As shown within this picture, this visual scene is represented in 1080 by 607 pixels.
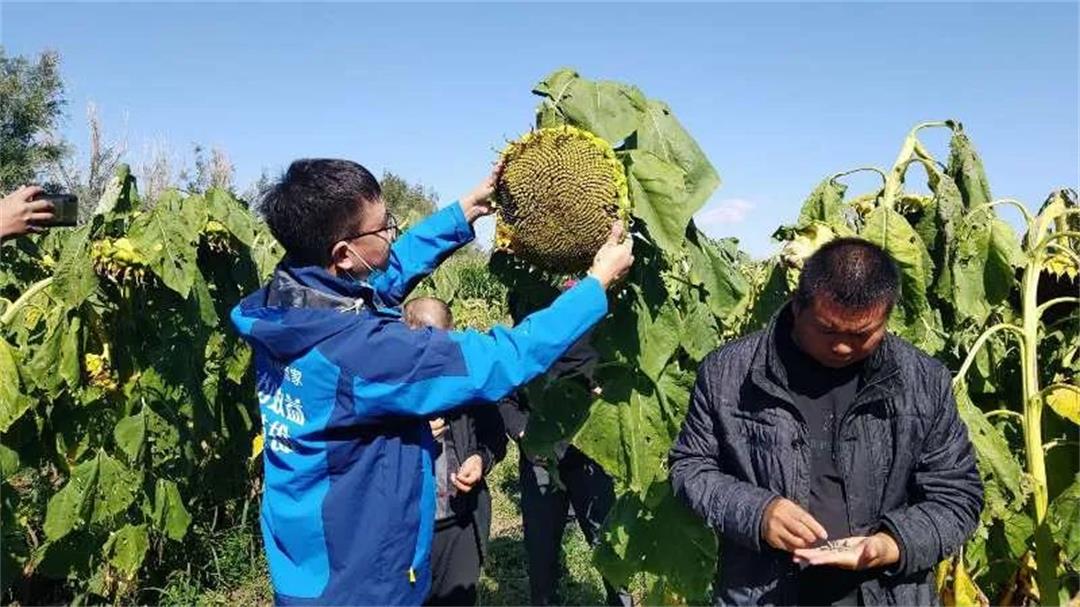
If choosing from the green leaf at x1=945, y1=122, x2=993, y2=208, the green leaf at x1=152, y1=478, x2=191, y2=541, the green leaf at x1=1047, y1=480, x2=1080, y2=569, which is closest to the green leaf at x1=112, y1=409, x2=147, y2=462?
the green leaf at x1=152, y1=478, x2=191, y2=541

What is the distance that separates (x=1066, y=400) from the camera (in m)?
2.53

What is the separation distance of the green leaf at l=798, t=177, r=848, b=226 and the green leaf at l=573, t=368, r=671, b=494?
2.20 ft

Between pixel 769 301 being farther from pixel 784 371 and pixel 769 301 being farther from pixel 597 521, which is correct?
pixel 597 521

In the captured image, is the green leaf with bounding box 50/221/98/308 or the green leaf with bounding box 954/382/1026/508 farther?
the green leaf with bounding box 50/221/98/308

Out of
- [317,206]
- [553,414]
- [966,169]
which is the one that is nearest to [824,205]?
[966,169]

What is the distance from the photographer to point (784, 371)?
6.53 feet

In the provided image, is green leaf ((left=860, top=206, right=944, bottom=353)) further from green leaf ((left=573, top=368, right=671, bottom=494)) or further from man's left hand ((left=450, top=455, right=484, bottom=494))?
man's left hand ((left=450, top=455, right=484, bottom=494))

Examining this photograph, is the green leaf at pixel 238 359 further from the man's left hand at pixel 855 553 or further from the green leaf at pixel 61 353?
the man's left hand at pixel 855 553

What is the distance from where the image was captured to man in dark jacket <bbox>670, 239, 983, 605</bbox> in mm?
Answer: 1875

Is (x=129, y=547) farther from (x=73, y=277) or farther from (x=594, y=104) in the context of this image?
(x=594, y=104)

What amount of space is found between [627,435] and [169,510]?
2.49 metres

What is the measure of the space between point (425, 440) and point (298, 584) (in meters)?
0.41

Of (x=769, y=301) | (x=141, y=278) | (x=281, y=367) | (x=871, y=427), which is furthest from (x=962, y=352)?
(x=141, y=278)

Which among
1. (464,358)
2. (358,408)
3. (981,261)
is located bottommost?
(358,408)
